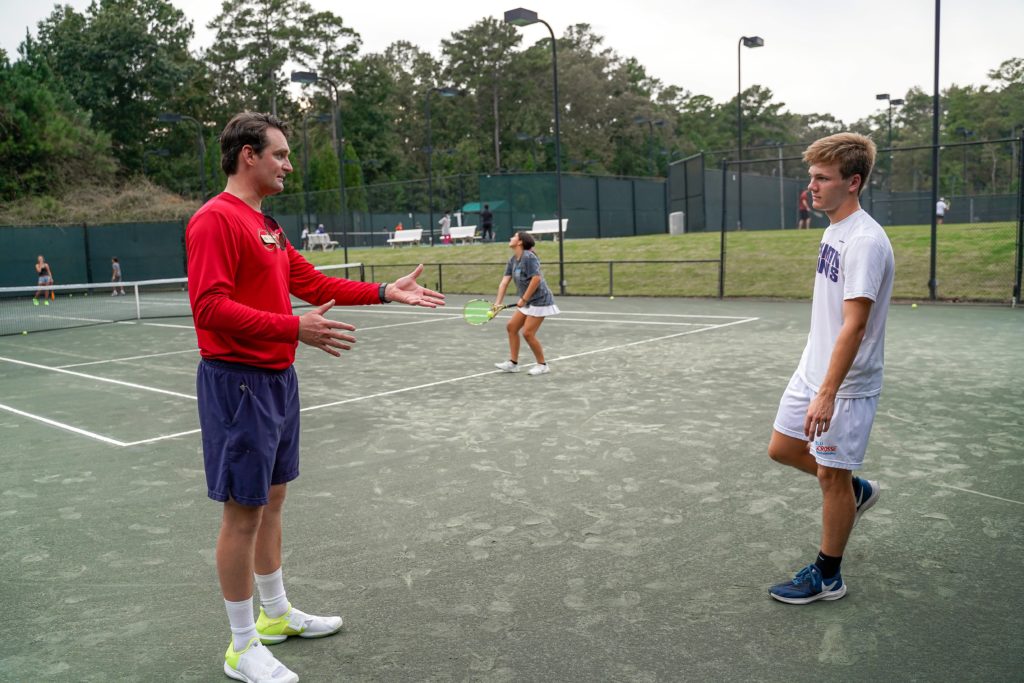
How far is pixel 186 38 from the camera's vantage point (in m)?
69.7

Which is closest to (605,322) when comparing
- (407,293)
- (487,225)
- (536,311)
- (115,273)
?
(536,311)

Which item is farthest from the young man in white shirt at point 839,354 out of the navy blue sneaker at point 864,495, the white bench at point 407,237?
the white bench at point 407,237

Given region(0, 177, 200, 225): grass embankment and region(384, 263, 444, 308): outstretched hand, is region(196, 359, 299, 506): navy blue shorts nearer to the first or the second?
region(384, 263, 444, 308): outstretched hand

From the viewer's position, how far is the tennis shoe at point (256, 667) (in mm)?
3012

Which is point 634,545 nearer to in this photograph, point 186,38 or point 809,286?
point 809,286

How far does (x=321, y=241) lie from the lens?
39906 millimetres

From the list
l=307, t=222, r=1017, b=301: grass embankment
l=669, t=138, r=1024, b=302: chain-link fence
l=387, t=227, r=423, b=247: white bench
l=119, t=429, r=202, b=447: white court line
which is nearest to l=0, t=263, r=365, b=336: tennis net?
l=307, t=222, r=1017, b=301: grass embankment

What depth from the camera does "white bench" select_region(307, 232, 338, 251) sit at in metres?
39.8

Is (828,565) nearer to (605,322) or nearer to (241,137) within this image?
(241,137)

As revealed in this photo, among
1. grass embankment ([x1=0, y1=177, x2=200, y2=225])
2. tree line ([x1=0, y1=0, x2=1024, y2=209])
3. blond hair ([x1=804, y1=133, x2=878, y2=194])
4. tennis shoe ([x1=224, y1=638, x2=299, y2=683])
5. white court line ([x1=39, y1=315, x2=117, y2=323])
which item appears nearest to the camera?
tennis shoe ([x1=224, y1=638, x2=299, y2=683])

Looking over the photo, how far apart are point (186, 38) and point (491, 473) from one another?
74452 millimetres

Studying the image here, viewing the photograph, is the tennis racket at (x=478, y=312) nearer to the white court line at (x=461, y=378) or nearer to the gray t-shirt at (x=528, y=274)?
the gray t-shirt at (x=528, y=274)

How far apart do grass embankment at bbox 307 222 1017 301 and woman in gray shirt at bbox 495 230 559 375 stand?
38.7ft

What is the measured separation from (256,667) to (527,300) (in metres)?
7.14
